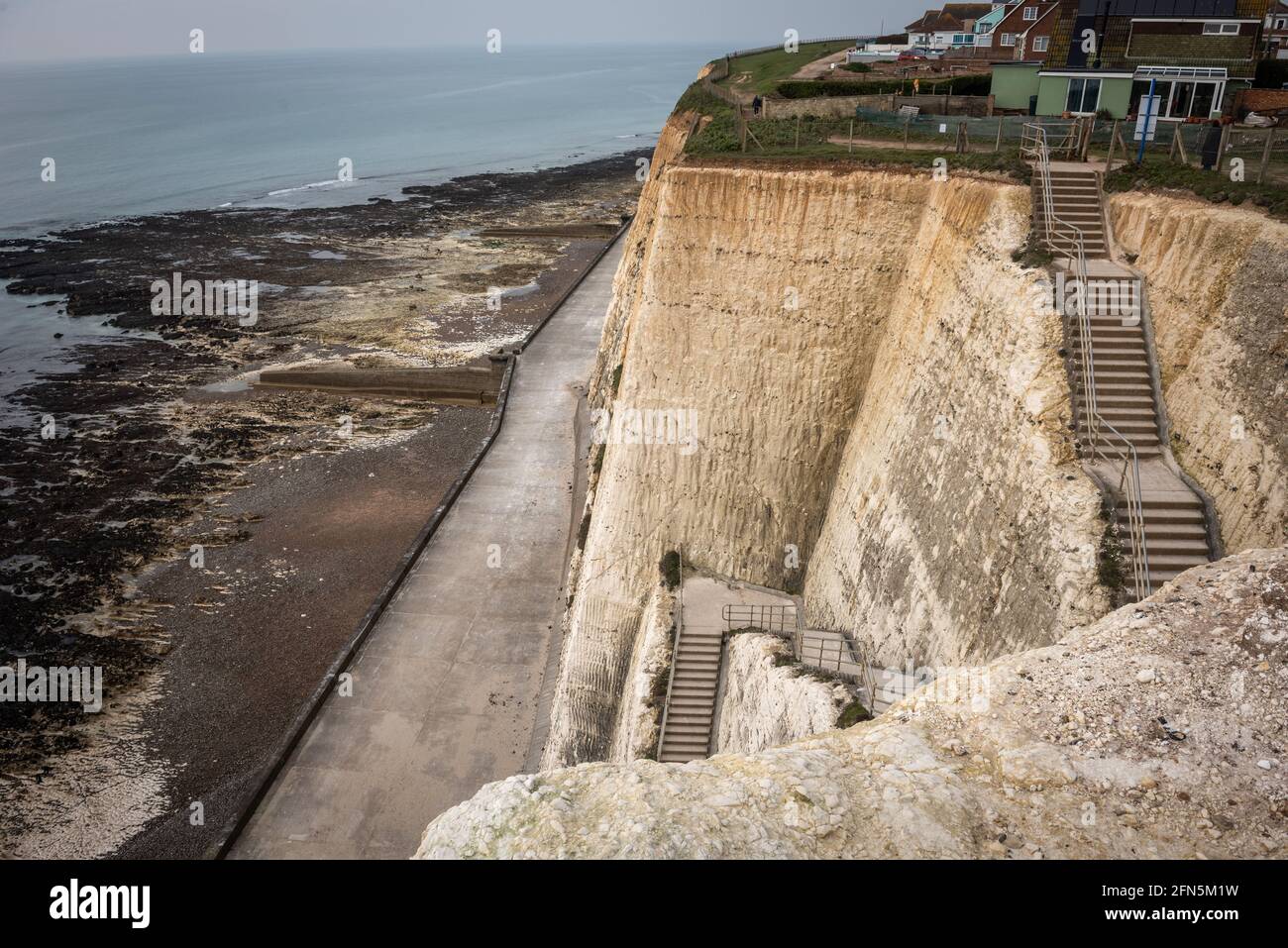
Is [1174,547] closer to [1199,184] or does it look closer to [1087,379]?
[1087,379]

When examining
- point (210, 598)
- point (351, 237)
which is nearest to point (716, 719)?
point (210, 598)

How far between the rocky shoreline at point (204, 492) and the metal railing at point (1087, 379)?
2112cm

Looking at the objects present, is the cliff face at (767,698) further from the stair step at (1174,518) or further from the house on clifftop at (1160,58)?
the house on clifftop at (1160,58)

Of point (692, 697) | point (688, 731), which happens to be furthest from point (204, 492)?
point (688, 731)

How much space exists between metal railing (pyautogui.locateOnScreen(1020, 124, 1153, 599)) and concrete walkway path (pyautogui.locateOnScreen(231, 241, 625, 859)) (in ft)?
51.6

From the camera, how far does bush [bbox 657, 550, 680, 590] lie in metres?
20.2

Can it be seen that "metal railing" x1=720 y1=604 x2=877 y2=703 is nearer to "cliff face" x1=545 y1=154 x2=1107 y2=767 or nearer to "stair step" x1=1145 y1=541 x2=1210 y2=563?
"cliff face" x1=545 y1=154 x2=1107 y2=767

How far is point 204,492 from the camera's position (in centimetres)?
3512

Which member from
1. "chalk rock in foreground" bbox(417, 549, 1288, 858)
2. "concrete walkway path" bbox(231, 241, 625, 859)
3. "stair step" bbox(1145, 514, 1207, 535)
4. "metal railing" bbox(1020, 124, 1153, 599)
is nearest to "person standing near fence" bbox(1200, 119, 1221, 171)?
"metal railing" bbox(1020, 124, 1153, 599)

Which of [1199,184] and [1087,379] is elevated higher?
[1199,184]

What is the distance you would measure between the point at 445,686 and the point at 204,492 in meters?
19.2

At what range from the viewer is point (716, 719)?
17.8m
